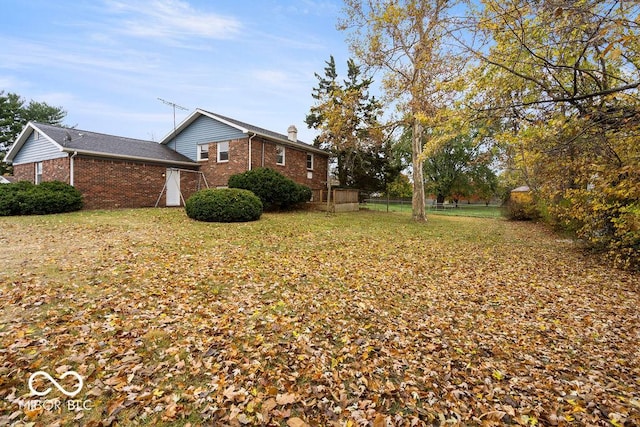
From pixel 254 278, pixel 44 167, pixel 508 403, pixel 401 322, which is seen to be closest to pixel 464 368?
pixel 508 403

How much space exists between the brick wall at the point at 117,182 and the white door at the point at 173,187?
0.37 m

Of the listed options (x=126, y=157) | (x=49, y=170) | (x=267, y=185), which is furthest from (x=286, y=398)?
(x=49, y=170)

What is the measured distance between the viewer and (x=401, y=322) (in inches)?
163

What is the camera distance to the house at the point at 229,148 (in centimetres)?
1666

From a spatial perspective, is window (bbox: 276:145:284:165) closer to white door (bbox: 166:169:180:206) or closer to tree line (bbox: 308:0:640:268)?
tree line (bbox: 308:0:640:268)

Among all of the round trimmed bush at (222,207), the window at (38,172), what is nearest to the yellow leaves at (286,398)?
the round trimmed bush at (222,207)

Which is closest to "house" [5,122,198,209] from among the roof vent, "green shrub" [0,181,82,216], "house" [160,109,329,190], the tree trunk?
"green shrub" [0,181,82,216]

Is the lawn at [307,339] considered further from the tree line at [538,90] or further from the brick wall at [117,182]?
the brick wall at [117,182]

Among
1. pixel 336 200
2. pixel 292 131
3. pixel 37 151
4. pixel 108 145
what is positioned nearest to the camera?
pixel 108 145

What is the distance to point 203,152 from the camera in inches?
730

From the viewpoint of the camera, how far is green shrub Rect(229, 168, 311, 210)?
15047 millimetres

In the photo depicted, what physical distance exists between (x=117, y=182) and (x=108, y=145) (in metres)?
2.33

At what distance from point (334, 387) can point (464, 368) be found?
4.85ft

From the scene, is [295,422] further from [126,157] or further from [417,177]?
[126,157]
